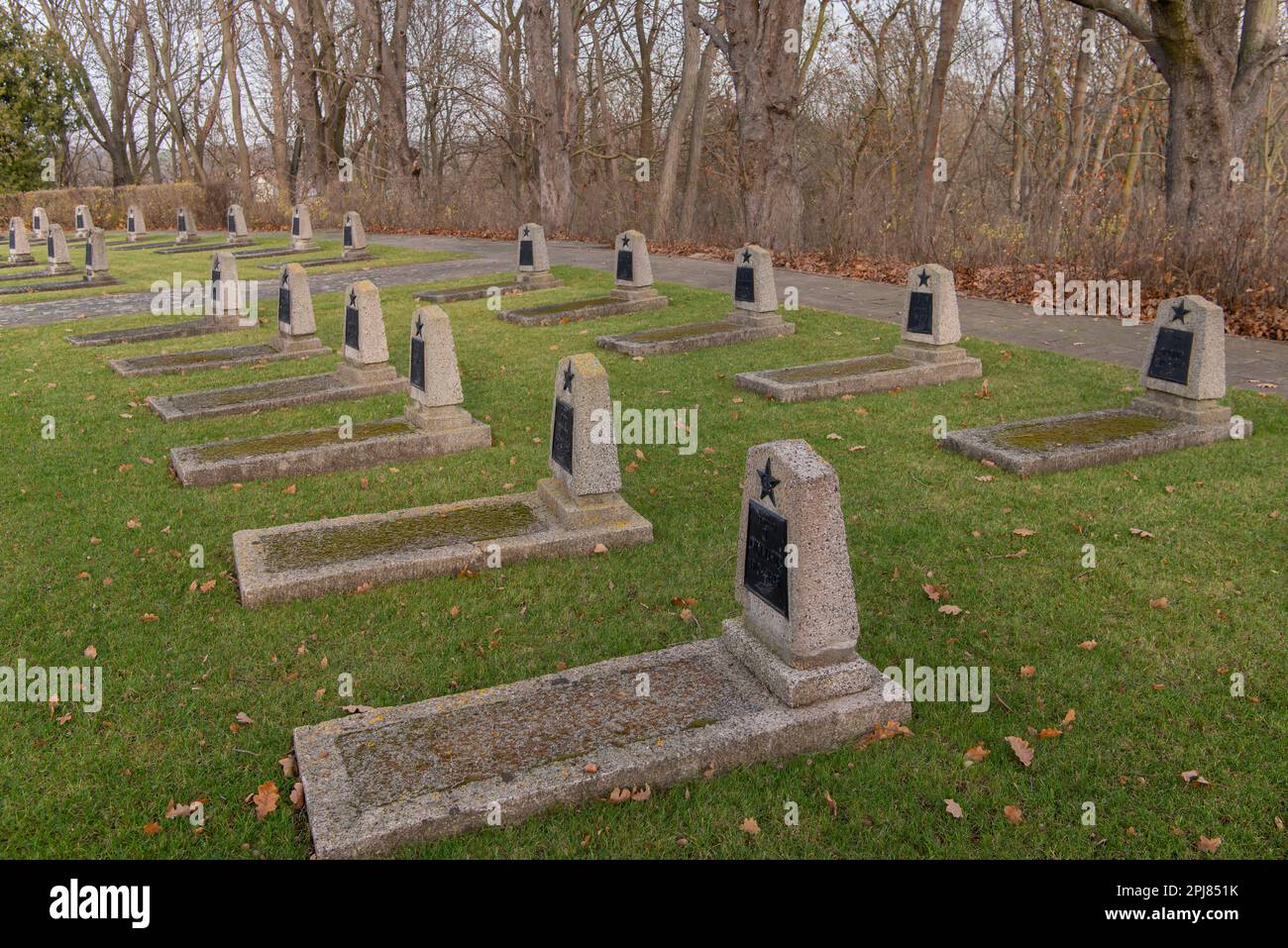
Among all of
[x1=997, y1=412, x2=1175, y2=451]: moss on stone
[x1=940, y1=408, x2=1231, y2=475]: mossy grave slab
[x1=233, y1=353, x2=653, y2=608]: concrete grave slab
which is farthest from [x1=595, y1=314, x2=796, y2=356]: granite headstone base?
[x1=233, y1=353, x2=653, y2=608]: concrete grave slab

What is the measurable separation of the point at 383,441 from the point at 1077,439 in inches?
226

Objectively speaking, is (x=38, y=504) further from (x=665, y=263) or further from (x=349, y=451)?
(x=665, y=263)

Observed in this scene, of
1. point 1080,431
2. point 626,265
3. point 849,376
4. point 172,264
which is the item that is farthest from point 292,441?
point 172,264

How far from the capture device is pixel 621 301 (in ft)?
47.6

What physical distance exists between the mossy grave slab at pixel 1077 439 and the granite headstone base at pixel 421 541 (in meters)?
3.00

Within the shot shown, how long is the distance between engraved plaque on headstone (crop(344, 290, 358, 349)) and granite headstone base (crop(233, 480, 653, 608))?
387 centimetres

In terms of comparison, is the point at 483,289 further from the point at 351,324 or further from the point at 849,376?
the point at 849,376

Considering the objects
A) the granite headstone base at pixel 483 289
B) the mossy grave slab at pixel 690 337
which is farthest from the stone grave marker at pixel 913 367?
the granite headstone base at pixel 483 289

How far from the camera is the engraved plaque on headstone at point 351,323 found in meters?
9.84

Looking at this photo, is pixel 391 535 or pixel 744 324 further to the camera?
pixel 744 324

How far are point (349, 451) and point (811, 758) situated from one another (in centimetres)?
529

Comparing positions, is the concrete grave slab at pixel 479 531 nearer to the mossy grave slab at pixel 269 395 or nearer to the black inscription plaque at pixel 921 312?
the mossy grave slab at pixel 269 395

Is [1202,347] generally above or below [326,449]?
above

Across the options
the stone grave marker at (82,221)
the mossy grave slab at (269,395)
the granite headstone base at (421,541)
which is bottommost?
the granite headstone base at (421,541)
